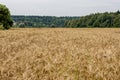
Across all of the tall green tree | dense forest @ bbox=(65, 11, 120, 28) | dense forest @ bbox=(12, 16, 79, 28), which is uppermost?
the tall green tree

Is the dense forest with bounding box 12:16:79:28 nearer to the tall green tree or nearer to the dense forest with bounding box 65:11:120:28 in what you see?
the dense forest with bounding box 65:11:120:28

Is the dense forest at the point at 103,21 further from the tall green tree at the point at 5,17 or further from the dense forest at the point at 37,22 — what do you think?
the tall green tree at the point at 5,17

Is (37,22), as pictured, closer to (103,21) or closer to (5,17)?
(103,21)

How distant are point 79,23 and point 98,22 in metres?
14.7

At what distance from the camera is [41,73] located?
17.4 ft

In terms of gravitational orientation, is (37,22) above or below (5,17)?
below

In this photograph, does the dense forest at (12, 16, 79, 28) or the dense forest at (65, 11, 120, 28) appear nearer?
the dense forest at (65, 11, 120, 28)

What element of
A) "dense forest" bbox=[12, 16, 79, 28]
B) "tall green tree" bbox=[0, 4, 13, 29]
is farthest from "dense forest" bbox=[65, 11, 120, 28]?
"tall green tree" bbox=[0, 4, 13, 29]

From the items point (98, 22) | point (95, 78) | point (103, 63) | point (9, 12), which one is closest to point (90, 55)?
point (103, 63)

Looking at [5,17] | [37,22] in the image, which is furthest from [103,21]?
[37,22]

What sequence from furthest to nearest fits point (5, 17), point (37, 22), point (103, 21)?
point (37, 22) → point (103, 21) → point (5, 17)

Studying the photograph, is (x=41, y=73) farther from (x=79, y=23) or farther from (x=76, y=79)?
(x=79, y=23)

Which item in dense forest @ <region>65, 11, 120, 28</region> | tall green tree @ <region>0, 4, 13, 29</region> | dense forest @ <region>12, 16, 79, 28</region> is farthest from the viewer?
dense forest @ <region>12, 16, 79, 28</region>

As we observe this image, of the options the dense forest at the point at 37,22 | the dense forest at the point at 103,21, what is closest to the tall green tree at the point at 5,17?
the dense forest at the point at 103,21
